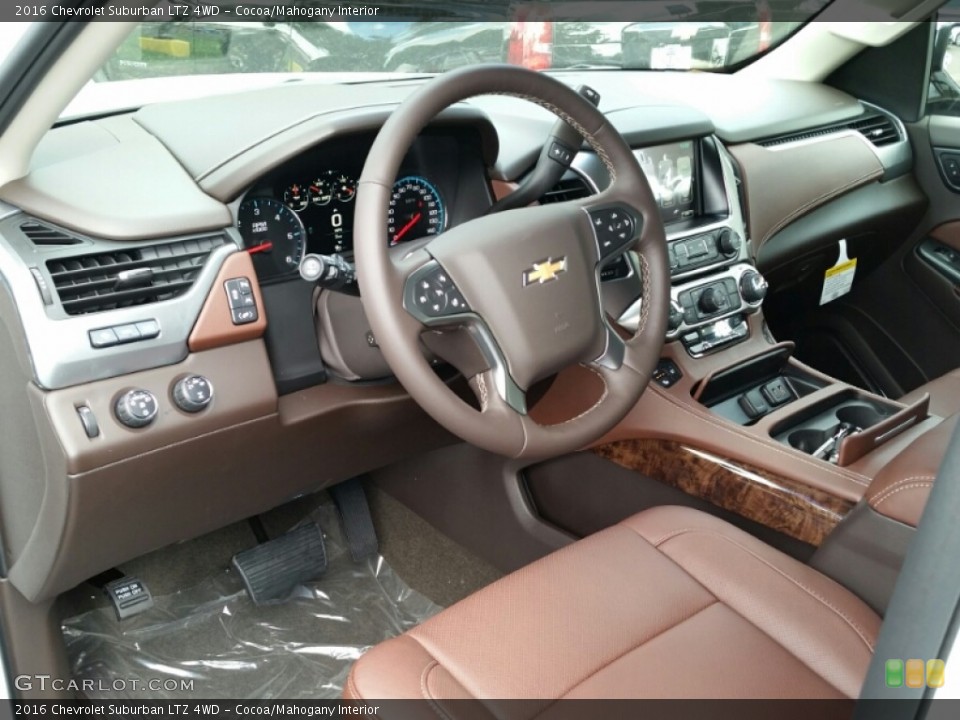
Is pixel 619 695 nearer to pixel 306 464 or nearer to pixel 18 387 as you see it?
pixel 306 464

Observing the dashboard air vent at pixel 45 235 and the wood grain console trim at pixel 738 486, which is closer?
the dashboard air vent at pixel 45 235

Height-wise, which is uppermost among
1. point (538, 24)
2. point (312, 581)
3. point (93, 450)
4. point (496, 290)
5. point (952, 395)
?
point (538, 24)

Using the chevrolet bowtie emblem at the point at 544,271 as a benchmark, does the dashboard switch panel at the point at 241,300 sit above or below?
below

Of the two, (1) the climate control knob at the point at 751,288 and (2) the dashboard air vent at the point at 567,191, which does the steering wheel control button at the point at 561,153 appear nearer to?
(2) the dashboard air vent at the point at 567,191

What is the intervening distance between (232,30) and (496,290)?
89cm

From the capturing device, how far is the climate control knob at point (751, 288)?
2.04 m

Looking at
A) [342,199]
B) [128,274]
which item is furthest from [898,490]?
[128,274]

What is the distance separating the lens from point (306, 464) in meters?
1.71

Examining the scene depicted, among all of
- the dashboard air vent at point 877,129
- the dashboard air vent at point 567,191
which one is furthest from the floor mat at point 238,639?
the dashboard air vent at point 877,129

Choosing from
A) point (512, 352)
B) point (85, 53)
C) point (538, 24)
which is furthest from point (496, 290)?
point (538, 24)

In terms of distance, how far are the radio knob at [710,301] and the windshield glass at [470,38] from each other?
669 millimetres

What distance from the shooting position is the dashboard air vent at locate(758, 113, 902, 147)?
8.18 feet

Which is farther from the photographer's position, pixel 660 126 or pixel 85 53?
pixel 660 126

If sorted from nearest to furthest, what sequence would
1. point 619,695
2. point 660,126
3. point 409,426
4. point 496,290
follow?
point 619,695
point 496,290
point 409,426
point 660,126
